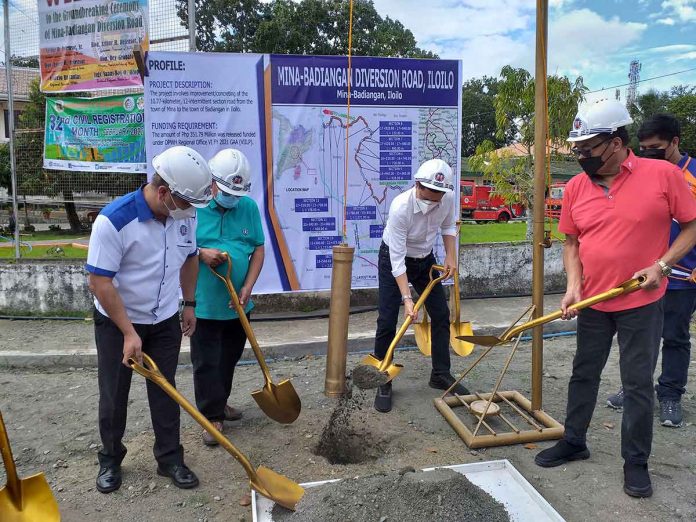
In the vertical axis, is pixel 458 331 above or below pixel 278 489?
above

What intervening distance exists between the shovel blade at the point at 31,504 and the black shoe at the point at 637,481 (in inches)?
110

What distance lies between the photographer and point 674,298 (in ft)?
11.6

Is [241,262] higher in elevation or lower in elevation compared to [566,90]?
lower

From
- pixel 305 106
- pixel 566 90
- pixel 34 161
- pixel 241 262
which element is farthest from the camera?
pixel 566 90

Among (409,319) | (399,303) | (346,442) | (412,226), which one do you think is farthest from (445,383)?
(412,226)

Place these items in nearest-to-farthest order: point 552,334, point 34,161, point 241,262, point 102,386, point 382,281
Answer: point 102,386, point 241,262, point 382,281, point 552,334, point 34,161

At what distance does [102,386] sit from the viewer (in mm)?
2721

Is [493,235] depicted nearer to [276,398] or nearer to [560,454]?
[560,454]

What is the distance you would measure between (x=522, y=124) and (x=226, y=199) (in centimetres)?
902

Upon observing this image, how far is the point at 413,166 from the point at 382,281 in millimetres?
1979

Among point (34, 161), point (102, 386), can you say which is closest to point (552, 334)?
point (102, 386)

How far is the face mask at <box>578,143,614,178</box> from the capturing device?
2643 millimetres

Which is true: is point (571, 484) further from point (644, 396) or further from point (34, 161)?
point (34, 161)

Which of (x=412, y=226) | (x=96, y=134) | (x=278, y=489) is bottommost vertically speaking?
(x=278, y=489)
